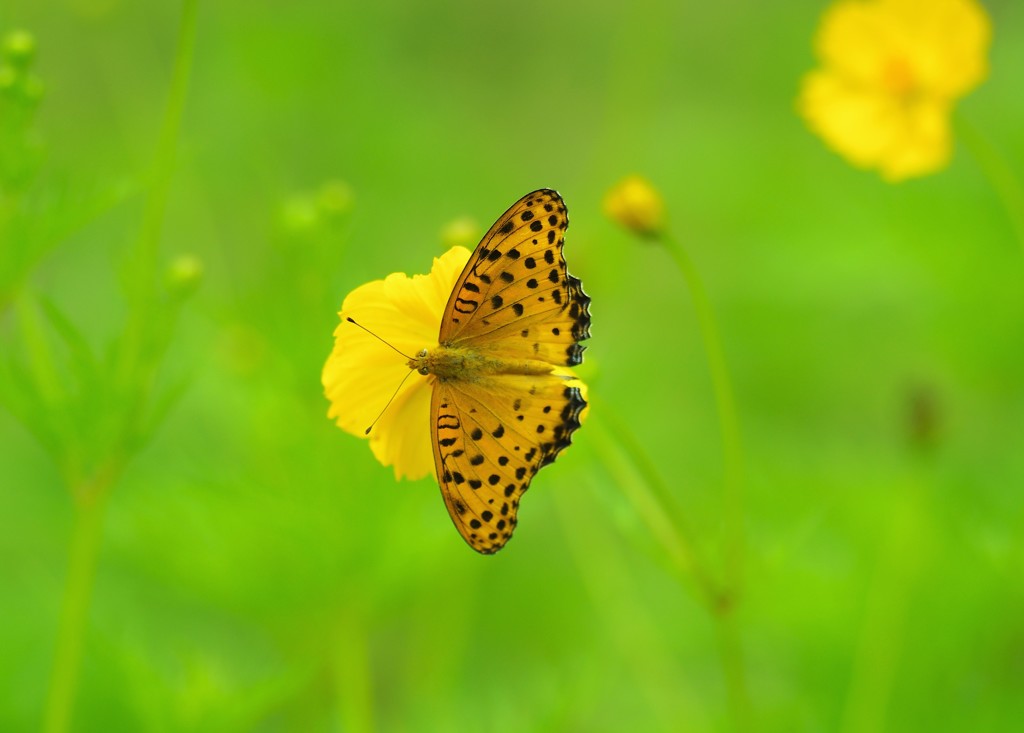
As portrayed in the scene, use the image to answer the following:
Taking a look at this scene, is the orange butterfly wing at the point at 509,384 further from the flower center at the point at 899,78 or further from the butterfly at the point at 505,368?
the flower center at the point at 899,78

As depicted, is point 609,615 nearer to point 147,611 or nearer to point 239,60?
point 147,611

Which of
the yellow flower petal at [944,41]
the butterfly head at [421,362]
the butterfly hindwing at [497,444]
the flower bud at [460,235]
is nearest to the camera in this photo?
the butterfly hindwing at [497,444]

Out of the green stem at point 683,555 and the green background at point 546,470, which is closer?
the green stem at point 683,555

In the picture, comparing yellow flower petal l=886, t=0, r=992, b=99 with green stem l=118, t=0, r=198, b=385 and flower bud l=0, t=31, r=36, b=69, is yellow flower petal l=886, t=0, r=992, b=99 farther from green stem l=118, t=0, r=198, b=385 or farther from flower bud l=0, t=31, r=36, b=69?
flower bud l=0, t=31, r=36, b=69

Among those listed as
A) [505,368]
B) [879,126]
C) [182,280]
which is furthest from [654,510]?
[879,126]

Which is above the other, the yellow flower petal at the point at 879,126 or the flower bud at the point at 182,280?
the yellow flower petal at the point at 879,126

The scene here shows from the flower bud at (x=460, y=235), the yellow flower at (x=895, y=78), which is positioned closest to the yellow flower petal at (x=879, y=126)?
the yellow flower at (x=895, y=78)

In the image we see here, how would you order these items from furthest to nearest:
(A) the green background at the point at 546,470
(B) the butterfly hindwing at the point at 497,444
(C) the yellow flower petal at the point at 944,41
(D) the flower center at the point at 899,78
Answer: (D) the flower center at the point at 899,78 < (C) the yellow flower petal at the point at 944,41 < (A) the green background at the point at 546,470 < (B) the butterfly hindwing at the point at 497,444

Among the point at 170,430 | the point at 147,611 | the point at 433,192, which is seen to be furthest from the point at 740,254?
the point at 147,611
